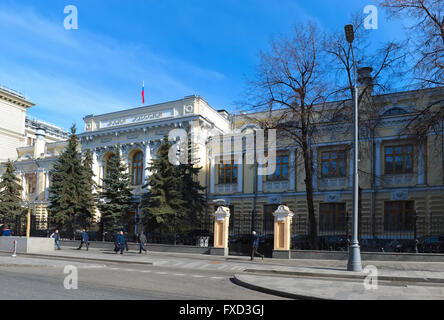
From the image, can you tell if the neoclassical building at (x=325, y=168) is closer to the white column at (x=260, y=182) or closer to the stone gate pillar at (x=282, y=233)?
the white column at (x=260, y=182)

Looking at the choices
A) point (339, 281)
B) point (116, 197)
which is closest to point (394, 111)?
point (116, 197)

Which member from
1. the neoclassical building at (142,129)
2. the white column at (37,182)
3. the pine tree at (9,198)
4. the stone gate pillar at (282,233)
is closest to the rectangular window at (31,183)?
the white column at (37,182)

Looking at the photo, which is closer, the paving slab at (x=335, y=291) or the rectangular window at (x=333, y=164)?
the paving slab at (x=335, y=291)

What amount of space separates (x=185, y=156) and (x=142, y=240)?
353 inches

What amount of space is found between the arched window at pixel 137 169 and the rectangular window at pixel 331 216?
18881mm

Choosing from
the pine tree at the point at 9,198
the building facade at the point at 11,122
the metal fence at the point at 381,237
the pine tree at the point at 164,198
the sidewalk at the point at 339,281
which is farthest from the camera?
the building facade at the point at 11,122

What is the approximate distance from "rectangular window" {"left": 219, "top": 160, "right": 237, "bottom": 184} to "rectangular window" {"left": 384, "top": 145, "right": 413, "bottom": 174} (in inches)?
507

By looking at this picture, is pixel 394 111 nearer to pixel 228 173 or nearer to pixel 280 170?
pixel 280 170

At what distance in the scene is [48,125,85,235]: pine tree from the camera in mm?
33594

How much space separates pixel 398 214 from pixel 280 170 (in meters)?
10.00

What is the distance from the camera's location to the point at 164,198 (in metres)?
28.7

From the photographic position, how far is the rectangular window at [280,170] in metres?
35.2

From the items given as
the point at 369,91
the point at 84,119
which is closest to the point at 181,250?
the point at 369,91
